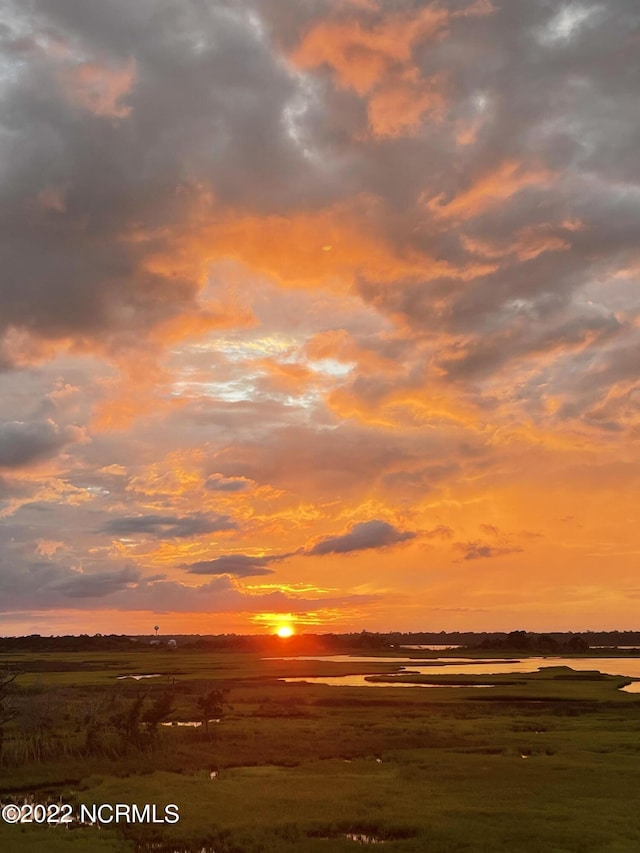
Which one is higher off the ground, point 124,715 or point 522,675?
point 124,715

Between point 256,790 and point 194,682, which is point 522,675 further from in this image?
point 256,790

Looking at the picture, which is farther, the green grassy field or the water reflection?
the water reflection

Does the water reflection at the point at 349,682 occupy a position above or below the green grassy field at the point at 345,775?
below

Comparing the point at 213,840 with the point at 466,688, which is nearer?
the point at 213,840

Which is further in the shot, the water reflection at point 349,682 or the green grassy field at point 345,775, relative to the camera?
the water reflection at point 349,682

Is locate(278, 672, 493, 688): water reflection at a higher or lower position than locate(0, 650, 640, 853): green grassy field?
lower

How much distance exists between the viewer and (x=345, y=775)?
3716 centimetres

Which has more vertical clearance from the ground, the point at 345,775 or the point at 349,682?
the point at 345,775

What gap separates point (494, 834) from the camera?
26.4 meters

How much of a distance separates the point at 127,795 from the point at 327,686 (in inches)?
2540

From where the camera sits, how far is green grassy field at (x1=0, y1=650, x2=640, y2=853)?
88.8 ft

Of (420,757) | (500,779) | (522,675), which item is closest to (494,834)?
(500,779)

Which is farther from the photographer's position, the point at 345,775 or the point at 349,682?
the point at 349,682

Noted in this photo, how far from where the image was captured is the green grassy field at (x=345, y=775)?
27.1 m
